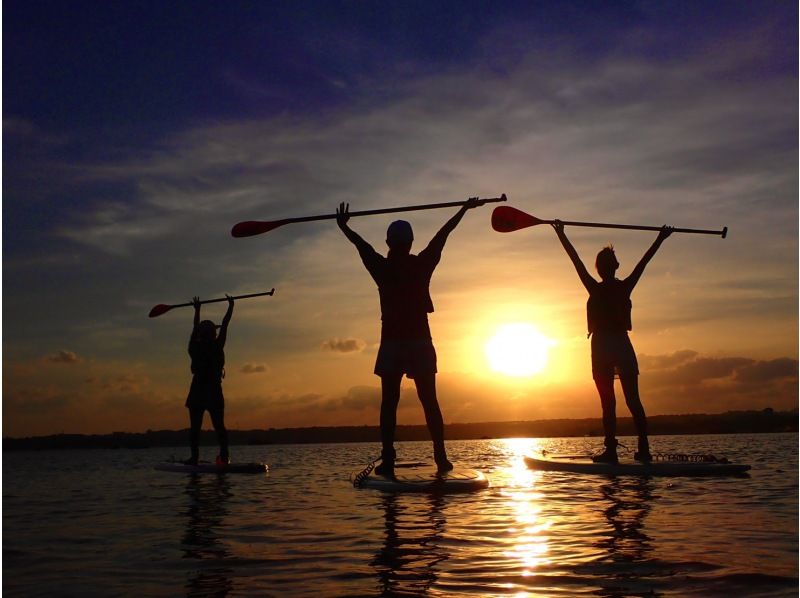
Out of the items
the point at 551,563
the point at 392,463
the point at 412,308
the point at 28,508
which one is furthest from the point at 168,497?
the point at 551,563

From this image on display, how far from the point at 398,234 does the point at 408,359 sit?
1604 millimetres

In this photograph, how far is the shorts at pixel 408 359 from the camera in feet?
35.6

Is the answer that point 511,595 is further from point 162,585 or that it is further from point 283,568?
point 162,585

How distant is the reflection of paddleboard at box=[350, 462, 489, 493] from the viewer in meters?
10.6

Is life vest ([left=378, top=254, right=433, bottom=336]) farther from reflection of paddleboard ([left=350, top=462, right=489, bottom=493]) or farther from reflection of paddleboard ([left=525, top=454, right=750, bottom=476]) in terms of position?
reflection of paddleboard ([left=525, top=454, right=750, bottom=476])

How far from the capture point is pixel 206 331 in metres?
17.3

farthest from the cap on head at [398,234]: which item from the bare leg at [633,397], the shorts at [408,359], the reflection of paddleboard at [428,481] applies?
the bare leg at [633,397]

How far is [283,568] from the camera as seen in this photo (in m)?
6.15

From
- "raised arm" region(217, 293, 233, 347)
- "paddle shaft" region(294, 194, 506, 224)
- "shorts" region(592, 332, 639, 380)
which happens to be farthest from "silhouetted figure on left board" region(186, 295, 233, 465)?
"shorts" region(592, 332, 639, 380)

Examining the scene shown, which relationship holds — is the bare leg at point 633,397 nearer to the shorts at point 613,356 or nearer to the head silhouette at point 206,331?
the shorts at point 613,356

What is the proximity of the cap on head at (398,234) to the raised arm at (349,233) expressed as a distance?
31 centimetres

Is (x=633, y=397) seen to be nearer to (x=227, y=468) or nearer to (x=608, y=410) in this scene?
(x=608, y=410)

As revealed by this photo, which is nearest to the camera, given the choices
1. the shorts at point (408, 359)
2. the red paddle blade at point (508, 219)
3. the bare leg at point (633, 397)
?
the shorts at point (408, 359)

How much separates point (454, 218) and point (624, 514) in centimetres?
448
